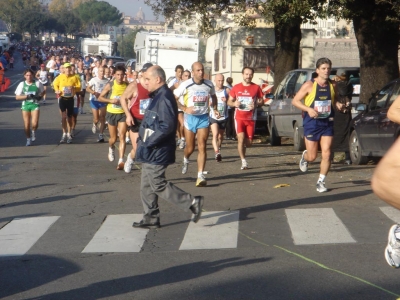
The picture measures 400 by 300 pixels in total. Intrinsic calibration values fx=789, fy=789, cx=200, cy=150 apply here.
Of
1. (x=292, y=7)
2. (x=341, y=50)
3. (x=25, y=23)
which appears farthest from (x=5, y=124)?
(x=25, y=23)

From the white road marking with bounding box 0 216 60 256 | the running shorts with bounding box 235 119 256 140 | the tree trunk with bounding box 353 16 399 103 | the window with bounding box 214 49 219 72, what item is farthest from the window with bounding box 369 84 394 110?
the window with bounding box 214 49 219 72

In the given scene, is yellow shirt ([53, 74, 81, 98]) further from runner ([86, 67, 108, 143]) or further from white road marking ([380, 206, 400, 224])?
white road marking ([380, 206, 400, 224])

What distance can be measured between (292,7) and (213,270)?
1009cm

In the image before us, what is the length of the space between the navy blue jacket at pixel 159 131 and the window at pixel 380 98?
18.7 feet

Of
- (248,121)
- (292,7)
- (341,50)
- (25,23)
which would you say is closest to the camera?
(248,121)

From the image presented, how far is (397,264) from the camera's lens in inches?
150

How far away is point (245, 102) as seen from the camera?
44.2 feet

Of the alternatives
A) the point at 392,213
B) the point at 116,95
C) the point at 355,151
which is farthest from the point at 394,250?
the point at 116,95

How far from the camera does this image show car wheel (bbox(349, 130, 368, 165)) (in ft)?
45.4

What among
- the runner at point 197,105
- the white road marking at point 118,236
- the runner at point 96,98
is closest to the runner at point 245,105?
the runner at point 197,105

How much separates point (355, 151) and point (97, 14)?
563ft

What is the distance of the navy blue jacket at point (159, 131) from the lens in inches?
337

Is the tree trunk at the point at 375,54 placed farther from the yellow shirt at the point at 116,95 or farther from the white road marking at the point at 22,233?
the white road marking at the point at 22,233

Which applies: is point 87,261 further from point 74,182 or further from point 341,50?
point 341,50
